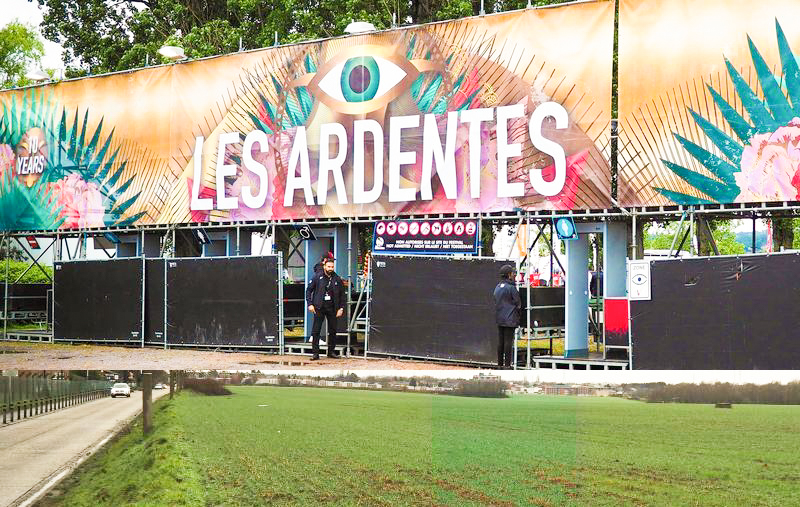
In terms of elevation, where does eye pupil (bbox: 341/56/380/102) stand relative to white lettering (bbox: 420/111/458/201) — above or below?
above

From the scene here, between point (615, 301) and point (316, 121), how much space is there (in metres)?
8.99

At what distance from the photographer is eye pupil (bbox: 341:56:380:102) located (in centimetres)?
2105

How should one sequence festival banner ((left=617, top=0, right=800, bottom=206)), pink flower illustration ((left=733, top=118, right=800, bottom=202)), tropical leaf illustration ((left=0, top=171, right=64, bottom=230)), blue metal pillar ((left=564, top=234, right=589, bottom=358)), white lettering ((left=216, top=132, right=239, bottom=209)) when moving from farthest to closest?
tropical leaf illustration ((left=0, top=171, right=64, bottom=230))
white lettering ((left=216, top=132, right=239, bottom=209))
blue metal pillar ((left=564, top=234, right=589, bottom=358))
festival banner ((left=617, top=0, right=800, bottom=206))
pink flower illustration ((left=733, top=118, right=800, bottom=202))

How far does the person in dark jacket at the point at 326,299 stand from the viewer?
19.3m

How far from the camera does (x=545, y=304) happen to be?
1820 cm

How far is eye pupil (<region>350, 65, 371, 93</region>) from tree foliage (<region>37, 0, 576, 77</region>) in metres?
10.0

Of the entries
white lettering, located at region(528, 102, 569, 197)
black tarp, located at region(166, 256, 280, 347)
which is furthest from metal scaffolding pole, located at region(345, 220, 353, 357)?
white lettering, located at region(528, 102, 569, 197)

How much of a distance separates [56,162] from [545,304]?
1656 centimetres

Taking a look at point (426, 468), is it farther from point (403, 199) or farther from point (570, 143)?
point (570, 143)

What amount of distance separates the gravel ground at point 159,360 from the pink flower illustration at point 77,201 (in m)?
4.63

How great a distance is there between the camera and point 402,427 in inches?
1136

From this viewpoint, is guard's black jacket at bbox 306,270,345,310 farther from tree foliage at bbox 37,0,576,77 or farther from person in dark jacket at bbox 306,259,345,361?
tree foliage at bbox 37,0,576,77

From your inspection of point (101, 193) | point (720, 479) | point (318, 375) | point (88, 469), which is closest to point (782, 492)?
point (720, 479)

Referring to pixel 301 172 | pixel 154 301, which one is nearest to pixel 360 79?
pixel 301 172
